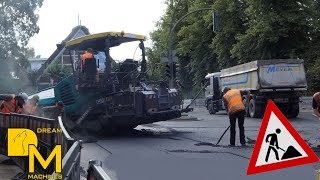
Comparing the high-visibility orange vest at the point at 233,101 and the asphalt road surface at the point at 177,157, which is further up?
the high-visibility orange vest at the point at 233,101

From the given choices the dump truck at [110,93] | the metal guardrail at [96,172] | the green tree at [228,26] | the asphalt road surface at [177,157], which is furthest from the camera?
the green tree at [228,26]

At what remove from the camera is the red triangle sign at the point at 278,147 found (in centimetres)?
490

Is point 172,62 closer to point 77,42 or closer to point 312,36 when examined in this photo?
point 77,42

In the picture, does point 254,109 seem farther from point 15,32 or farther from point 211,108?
point 15,32

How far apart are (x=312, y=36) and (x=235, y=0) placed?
6302mm

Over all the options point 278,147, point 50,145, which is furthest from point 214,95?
point 278,147

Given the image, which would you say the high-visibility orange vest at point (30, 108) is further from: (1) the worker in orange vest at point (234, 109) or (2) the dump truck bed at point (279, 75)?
(2) the dump truck bed at point (279, 75)

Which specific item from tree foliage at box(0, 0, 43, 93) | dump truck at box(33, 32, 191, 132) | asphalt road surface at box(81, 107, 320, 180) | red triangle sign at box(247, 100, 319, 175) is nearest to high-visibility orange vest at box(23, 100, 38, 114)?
dump truck at box(33, 32, 191, 132)

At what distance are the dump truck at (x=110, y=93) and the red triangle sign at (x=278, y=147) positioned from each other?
8401mm

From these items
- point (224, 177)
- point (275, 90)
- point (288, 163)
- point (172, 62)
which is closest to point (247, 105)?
point (275, 90)

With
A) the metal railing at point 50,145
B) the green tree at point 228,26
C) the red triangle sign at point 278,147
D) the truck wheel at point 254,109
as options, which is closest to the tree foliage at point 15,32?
the green tree at point 228,26

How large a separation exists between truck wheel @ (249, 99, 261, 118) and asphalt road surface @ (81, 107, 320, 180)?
7.15 m

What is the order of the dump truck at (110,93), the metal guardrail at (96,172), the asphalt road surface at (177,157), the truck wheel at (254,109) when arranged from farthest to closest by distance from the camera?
the truck wheel at (254,109)
the dump truck at (110,93)
the asphalt road surface at (177,157)
the metal guardrail at (96,172)

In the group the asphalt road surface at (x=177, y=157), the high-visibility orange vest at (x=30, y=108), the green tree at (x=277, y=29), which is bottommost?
the asphalt road surface at (x=177, y=157)
